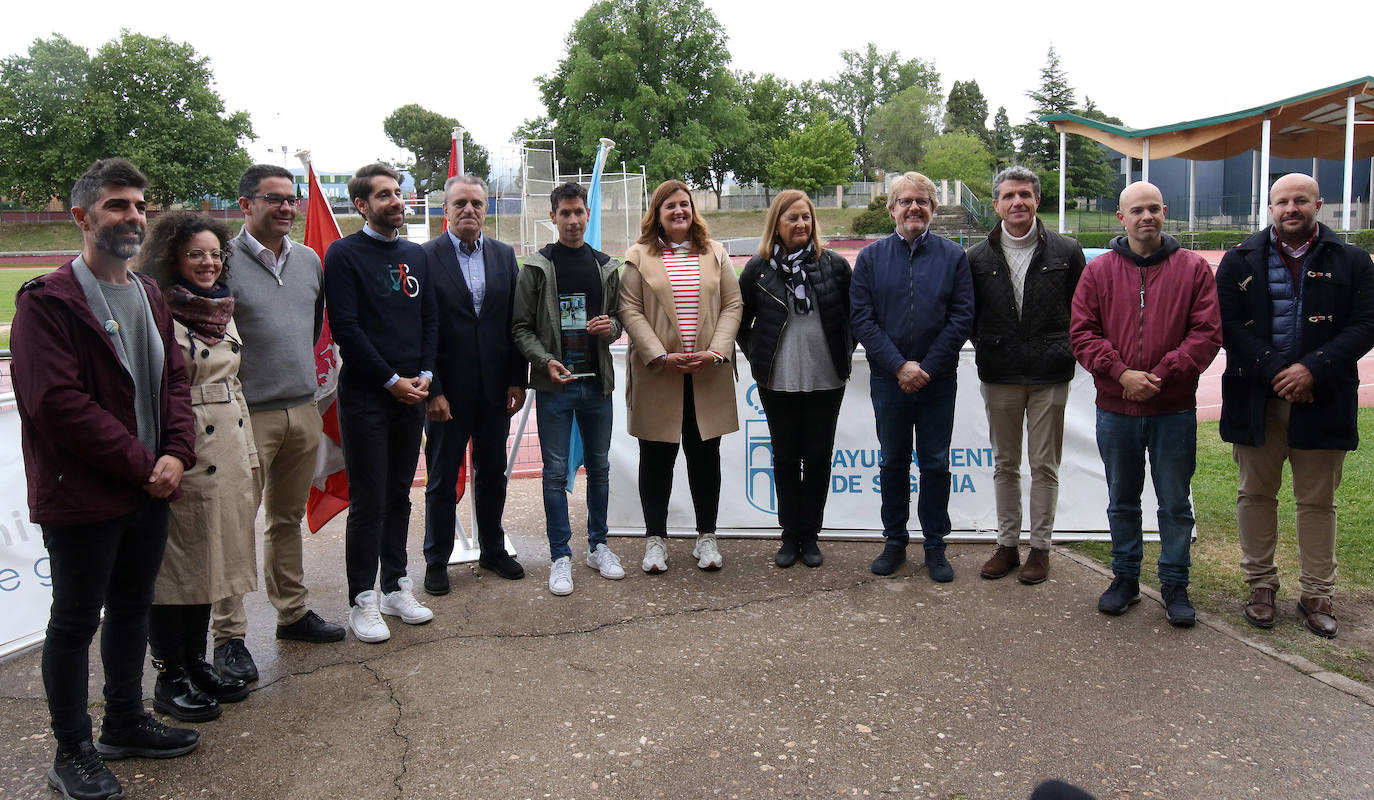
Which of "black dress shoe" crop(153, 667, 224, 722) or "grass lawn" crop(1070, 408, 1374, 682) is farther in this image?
"grass lawn" crop(1070, 408, 1374, 682)

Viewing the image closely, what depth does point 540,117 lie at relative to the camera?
71188 mm

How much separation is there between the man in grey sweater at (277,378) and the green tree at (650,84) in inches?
2301

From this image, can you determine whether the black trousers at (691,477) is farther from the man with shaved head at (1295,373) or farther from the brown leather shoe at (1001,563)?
the man with shaved head at (1295,373)

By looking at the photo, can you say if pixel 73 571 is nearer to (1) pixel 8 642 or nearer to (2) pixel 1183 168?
(1) pixel 8 642

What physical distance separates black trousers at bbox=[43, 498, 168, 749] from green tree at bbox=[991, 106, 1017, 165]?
75647 mm

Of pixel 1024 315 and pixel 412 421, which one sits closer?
pixel 412 421

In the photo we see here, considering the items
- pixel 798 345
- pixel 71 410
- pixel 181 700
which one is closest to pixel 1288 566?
pixel 798 345

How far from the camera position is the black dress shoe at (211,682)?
3.82m

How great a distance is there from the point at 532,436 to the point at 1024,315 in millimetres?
5141

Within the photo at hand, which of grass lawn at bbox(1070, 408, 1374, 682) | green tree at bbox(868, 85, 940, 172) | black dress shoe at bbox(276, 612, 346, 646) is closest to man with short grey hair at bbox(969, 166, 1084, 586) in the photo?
grass lawn at bbox(1070, 408, 1374, 682)

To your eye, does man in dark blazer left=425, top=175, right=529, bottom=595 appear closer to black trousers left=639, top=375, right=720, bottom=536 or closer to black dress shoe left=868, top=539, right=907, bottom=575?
black trousers left=639, top=375, right=720, bottom=536

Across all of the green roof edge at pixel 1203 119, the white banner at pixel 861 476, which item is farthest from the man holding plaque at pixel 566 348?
the green roof edge at pixel 1203 119

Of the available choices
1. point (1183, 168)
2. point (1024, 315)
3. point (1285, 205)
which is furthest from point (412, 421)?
point (1183, 168)

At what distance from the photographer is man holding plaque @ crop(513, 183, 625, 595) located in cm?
512
